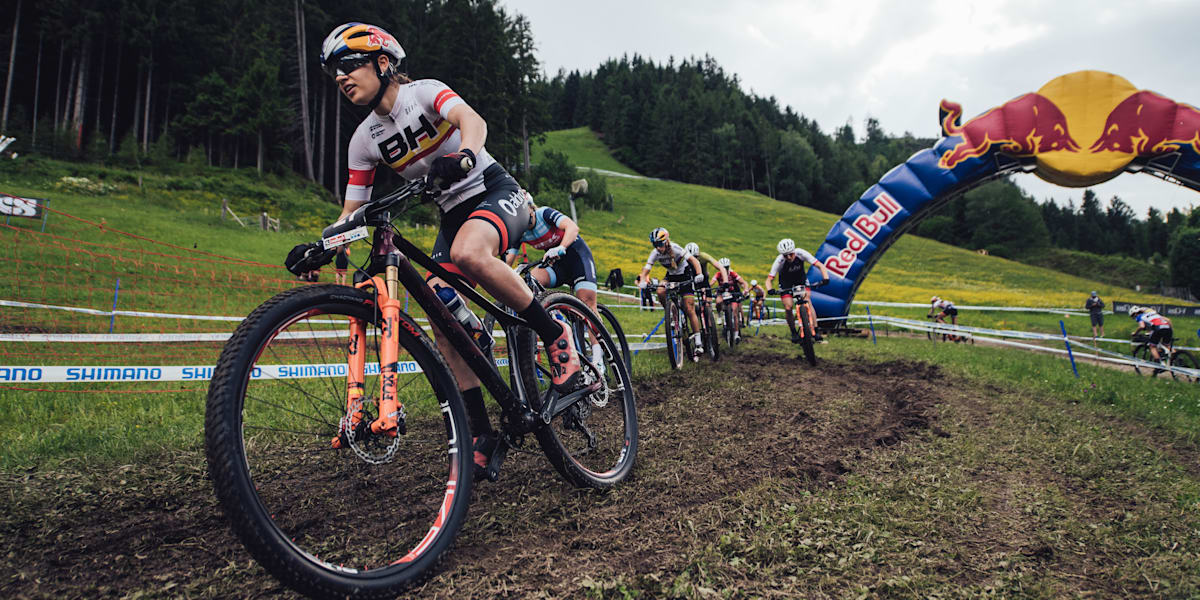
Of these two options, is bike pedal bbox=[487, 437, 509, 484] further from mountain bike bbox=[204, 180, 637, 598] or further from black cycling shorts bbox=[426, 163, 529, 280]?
→ black cycling shorts bbox=[426, 163, 529, 280]

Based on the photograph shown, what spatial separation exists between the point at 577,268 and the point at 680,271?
11.7 feet

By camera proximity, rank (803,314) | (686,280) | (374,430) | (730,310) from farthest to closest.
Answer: (730,310)
(686,280)
(803,314)
(374,430)

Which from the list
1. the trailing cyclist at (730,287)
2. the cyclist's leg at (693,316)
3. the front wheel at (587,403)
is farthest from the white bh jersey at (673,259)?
the front wheel at (587,403)

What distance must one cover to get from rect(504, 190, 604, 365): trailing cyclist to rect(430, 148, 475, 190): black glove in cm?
284

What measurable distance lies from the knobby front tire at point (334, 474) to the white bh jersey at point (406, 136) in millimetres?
916

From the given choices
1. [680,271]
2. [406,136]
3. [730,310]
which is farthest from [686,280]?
[406,136]

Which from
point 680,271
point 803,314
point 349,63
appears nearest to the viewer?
point 349,63

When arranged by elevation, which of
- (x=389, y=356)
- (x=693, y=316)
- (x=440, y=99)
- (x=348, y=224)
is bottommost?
(x=389, y=356)

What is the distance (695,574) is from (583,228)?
145 feet

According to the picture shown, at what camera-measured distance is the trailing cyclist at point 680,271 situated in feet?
30.6

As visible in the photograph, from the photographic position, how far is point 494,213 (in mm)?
3117

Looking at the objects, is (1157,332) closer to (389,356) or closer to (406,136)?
(406,136)

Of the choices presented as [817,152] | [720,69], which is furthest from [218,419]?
[720,69]

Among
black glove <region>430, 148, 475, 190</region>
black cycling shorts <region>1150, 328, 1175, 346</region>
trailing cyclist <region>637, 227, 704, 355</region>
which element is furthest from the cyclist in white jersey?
black cycling shorts <region>1150, 328, 1175, 346</region>
